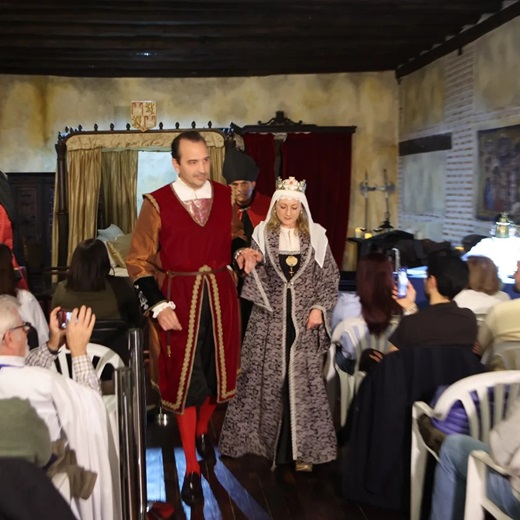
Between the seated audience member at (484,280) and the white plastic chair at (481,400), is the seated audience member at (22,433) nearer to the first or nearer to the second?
the white plastic chair at (481,400)

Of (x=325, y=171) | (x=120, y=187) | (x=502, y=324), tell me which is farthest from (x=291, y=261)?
(x=325, y=171)

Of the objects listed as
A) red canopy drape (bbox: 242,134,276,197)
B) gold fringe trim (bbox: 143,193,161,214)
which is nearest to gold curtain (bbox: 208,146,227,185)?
red canopy drape (bbox: 242,134,276,197)

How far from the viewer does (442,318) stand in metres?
2.61

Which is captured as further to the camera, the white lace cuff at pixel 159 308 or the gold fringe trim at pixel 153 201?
the gold fringe trim at pixel 153 201

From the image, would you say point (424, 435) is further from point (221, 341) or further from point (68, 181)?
point (68, 181)

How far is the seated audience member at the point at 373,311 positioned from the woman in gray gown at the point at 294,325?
0.45 feet

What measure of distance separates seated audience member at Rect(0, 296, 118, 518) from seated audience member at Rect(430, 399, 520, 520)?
1104 millimetres

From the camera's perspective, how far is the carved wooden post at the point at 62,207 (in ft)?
22.4

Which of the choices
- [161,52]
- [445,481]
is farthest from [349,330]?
[161,52]

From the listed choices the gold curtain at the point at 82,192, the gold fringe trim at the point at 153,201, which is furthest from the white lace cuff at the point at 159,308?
the gold curtain at the point at 82,192

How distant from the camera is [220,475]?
3.36 metres

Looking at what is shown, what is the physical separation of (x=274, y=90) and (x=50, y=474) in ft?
25.0

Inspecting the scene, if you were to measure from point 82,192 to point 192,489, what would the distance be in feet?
14.8

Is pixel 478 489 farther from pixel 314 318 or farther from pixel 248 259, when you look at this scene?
pixel 248 259
